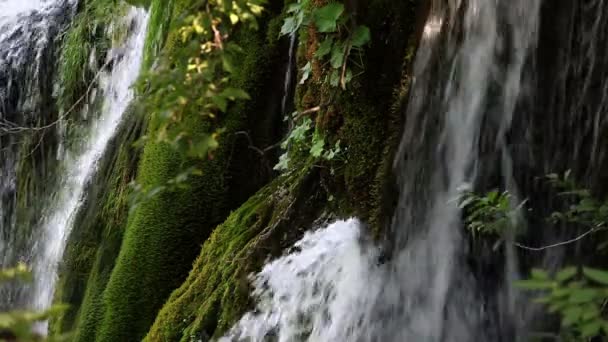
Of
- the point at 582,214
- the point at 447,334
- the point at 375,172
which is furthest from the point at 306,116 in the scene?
the point at 582,214

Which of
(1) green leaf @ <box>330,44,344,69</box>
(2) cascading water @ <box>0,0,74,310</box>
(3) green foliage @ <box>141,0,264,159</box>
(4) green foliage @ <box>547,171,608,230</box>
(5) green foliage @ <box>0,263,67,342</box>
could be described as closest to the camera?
(5) green foliage @ <box>0,263,67,342</box>

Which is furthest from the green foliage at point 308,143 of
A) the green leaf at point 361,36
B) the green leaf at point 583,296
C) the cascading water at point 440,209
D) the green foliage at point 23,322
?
the green foliage at point 23,322

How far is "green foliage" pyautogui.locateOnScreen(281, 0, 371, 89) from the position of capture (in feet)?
8.16

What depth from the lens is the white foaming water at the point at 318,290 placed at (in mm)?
2557

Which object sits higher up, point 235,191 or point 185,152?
point 235,191

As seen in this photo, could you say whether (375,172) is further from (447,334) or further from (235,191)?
(235,191)

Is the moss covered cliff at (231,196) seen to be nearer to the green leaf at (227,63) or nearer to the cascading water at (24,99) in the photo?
the green leaf at (227,63)

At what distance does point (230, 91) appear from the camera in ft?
4.78

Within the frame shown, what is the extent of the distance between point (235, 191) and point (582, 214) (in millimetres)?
2618

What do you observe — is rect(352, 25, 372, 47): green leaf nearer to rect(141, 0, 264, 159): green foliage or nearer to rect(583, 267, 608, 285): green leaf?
rect(141, 0, 264, 159): green foliage

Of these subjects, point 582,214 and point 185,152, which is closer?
point 185,152

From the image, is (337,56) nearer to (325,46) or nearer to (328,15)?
(325,46)

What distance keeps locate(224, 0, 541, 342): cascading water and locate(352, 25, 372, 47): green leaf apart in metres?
0.19

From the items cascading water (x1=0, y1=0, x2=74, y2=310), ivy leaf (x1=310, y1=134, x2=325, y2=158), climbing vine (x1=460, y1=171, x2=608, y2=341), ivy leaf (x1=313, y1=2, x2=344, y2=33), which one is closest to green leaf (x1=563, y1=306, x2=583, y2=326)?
climbing vine (x1=460, y1=171, x2=608, y2=341)
